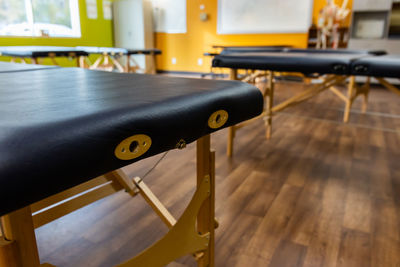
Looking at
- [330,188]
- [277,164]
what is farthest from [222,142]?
[330,188]

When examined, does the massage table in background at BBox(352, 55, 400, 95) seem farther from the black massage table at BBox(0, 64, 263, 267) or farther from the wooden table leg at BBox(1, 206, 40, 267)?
the wooden table leg at BBox(1, 206, 40, 267)

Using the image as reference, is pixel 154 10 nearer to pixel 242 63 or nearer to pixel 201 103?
pixel 242 63

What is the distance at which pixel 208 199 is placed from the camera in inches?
32.3

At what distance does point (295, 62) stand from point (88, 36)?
219 inches

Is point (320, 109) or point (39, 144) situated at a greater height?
point (39, 144)

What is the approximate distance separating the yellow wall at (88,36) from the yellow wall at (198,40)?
44.1 inches

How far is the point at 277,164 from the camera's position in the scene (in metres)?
1.91

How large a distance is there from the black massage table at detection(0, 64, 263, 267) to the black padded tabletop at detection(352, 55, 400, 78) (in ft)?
2.97

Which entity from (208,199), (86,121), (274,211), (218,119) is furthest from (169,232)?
(274,211)

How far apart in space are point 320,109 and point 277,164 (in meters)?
1.87

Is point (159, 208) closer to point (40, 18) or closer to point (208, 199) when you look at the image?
point (208, 199)

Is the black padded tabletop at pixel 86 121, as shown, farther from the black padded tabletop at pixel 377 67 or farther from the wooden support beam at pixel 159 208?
the black padded tabletop at pixel 377 67

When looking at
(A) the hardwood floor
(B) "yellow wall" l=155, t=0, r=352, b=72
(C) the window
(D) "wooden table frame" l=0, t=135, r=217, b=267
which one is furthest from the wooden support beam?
(B) "yellow wall" l=155, t=0, r=352, b=72

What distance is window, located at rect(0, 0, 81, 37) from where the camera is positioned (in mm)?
4922
